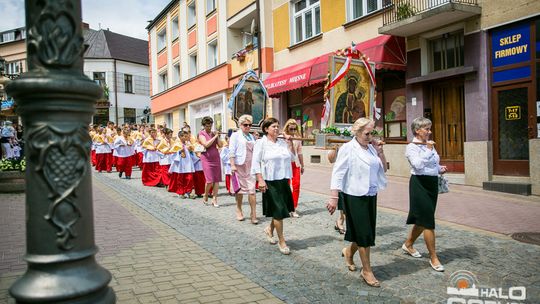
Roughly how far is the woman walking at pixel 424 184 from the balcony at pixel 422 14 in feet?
23.4

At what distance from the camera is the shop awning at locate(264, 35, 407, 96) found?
12938 mm

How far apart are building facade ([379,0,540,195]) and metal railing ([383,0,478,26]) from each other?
1.1 inches

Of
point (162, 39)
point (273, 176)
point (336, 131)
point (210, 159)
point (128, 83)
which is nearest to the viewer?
point (273, 176)

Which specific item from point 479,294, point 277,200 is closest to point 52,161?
point 479,294

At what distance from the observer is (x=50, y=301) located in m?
1.65

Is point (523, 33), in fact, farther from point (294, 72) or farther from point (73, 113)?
point (73, 113)

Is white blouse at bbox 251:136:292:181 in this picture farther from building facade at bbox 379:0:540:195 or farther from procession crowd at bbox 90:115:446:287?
building facade at bbox 379:0:540:195

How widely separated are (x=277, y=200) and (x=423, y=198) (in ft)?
6.22

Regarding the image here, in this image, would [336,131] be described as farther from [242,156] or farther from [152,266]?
[152,266]

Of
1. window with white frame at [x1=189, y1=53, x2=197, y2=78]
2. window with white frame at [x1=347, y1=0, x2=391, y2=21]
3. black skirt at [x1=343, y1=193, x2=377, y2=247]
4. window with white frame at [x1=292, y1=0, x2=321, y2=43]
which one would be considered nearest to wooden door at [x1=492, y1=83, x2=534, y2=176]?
window with white frame at [x1=347, y1=0, x2=391, y2=21]

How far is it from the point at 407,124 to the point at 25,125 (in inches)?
502

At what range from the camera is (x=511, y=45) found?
10.5 metres

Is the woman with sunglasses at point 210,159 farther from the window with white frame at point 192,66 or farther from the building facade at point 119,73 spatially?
the building facade at point 119,73

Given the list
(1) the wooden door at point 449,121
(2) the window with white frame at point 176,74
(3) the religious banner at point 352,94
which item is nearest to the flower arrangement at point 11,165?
(3) the religious banner at point 352,94
